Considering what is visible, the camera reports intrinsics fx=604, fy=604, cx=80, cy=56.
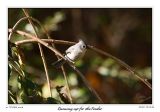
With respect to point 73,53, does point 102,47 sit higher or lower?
higher

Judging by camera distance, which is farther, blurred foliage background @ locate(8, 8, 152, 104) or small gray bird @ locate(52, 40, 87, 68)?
blurred foliage background @ locate(8, 8, 152, 104)

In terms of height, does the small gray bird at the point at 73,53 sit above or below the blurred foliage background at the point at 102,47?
below

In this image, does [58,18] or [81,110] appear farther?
[58,18]

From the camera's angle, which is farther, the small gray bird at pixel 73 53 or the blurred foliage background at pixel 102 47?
the blurred foliage background at pixel 102 47

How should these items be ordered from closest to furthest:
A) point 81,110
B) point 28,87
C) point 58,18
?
point 28,87 → point 81,110 → point 58,18

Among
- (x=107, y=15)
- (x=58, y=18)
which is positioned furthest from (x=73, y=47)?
(x=107, y=15)

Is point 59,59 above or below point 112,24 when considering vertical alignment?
below
